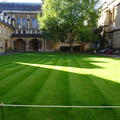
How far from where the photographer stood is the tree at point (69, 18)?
4025 cm

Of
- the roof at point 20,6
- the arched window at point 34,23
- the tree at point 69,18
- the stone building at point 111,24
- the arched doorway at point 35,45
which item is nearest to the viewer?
the tree at point 69,18

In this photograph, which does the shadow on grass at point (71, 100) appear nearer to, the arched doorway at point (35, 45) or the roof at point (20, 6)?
the arched doorway at point (35, 45)

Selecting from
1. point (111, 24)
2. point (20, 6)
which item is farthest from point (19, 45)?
point (111, 24)

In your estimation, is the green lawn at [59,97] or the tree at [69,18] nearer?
the green lawn at [59,97]

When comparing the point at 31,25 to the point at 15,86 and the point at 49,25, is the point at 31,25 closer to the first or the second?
the point at 49,25

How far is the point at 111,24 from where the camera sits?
4700 cm

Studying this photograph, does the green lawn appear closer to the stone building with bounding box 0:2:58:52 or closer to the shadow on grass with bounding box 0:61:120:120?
the shadow on grass with bounding box 0:61:120:120

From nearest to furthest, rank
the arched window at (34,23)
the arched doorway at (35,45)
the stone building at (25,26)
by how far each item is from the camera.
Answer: the stone building at (25,26)
the arched doorway at (35,45)
the arched window at (34,23)

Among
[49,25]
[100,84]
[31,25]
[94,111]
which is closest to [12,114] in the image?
[94,111]

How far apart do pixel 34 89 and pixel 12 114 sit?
2763 millimetres

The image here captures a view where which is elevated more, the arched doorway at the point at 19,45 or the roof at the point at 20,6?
the roof at the point at 20,6

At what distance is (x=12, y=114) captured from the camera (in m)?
5.68

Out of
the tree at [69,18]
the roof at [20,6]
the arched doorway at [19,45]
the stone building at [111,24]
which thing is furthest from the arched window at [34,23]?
the stone building at [111,24]

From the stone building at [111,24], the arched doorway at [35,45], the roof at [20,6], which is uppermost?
the roof at [20,6]
